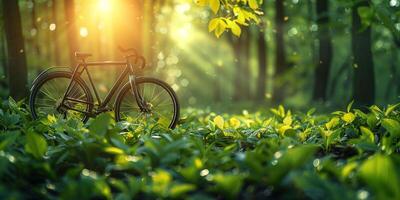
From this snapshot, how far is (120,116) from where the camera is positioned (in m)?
7.23

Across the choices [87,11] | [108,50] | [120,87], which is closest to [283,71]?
[108,50]

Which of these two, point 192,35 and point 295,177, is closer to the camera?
point 295,177

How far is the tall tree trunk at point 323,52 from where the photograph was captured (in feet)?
53.9

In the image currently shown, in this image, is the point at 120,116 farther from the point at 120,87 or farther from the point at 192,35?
the point at 192,35

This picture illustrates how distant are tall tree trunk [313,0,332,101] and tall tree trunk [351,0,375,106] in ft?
9.97

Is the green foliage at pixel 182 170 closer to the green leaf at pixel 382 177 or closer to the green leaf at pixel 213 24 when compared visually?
the green leaf at pixel 382 177

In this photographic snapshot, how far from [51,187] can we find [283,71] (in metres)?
19.4

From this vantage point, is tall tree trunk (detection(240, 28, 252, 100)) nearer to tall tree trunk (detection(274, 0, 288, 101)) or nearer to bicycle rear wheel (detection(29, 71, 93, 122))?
tall tree trunk (detection(274, 0, 288, 101))

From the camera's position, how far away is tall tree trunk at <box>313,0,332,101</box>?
53.9ft

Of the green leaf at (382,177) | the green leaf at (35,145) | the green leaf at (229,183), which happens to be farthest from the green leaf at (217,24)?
the green leaf at (382,177)

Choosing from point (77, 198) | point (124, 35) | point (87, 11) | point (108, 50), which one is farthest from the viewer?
point (108, 50)

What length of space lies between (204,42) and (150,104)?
32.8m

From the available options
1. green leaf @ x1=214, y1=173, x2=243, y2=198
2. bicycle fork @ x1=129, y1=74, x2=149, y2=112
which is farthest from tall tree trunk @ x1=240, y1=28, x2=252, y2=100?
green leaf @ x1=214, y1=173, x2=243, y2=198

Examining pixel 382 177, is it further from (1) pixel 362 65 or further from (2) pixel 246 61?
(2) pixel 246 61
